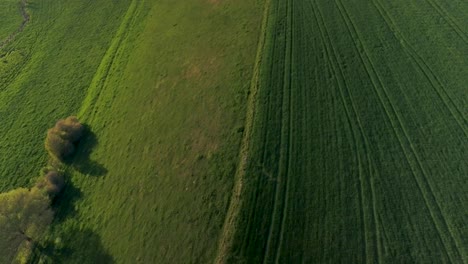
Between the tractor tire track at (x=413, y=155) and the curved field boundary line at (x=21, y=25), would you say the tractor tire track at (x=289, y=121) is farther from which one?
the curved field boundary line at (x=21, y=25)

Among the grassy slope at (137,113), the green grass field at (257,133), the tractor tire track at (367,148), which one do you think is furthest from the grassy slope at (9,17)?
the tractor tire track at (367,148)

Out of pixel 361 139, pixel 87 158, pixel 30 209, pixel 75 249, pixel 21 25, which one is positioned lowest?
pixel 361 139

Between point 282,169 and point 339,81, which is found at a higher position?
point 339,81

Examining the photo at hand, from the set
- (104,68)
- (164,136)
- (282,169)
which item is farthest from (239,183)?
(104,68)

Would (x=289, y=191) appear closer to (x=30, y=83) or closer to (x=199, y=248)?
(x=199, y=248)

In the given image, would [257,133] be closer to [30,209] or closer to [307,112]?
[307,112]

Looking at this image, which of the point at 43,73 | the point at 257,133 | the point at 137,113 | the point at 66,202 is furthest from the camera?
the point at 43,73

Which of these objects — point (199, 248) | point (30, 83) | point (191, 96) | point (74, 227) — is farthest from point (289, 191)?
point (30, 83)
